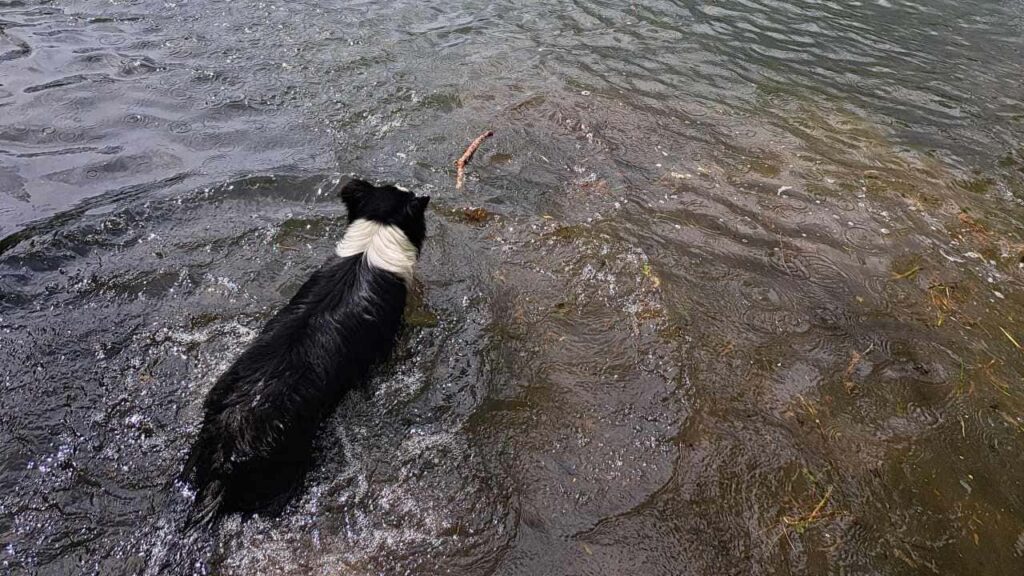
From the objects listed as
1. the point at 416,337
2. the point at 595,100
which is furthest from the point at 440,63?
the point at 416,337

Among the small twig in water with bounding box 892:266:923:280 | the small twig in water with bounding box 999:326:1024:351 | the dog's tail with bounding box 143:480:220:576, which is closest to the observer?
the dog's tail with bounding box 143:480:220:576

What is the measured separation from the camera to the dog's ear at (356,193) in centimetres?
405

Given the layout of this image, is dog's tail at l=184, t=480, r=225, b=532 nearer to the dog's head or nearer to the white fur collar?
the white fur collar

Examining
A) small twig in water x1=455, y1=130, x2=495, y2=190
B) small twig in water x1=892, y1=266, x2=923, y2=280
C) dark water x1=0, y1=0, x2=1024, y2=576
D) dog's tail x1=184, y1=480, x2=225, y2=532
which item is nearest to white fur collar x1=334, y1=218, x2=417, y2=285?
dark water x1=0, y1=0, x2=1024, y2=576

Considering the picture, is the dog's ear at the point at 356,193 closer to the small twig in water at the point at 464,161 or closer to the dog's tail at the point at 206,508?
the small twig in water at the point at 464,161

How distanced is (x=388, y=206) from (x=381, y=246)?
1.12 feet

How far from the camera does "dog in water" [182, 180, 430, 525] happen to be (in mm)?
2824

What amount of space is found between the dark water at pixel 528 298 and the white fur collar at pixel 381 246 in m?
0.60

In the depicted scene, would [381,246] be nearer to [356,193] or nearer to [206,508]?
[356,193]

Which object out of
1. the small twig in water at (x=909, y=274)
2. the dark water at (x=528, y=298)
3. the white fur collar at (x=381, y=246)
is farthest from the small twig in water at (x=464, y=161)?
the small twig in water at (x=909, y=274)

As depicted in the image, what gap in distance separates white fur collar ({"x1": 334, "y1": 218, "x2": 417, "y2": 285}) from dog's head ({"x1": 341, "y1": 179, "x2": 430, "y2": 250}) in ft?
0.18

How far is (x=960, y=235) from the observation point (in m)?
5.48

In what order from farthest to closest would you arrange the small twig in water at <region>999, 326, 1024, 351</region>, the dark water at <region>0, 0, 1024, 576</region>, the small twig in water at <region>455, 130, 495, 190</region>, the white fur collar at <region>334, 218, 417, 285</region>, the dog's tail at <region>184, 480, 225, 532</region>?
1. the small twig in water at <region>455, 130, 495, 190</region>
2. the small twig in water at <region>999, 326, 1024, 351</region>
3. the white fur collar at <region>334, 218, 417, 285</region>
4. the dark water at <region>0, 0, 1024, 576</region>
5. the dog's tail at <region>184, 480, 225, 532</region>

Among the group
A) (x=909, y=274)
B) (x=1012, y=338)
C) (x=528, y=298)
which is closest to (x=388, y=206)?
(x=528, y=298)
